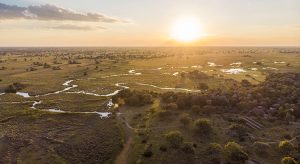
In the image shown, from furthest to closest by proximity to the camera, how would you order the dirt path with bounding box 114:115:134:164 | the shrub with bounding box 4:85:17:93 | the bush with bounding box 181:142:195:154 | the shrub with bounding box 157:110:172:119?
the shrub with bounding box 4:85:17:93 < the shrub with bounding box 157:110:172:119 < the bush with bounding box 181:142:195:154 < the dirt path with bounding box 114:115:134:164

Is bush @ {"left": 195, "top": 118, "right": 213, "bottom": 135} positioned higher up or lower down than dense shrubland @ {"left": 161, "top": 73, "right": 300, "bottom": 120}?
lower down

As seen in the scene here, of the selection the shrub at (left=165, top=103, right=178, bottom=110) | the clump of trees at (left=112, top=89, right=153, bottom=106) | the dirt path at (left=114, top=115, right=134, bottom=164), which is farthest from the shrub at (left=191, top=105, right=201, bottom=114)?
the dirt path at (left=114, top=115, right=134, bottom=164)

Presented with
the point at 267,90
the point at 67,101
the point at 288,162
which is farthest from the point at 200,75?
the point at 288,162

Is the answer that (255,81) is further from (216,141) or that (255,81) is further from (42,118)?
(42,118)

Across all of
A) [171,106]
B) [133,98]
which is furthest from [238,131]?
[133,98]

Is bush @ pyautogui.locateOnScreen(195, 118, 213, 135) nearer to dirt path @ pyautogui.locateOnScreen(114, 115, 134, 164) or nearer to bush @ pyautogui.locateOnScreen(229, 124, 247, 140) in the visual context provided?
bush @ pyautogui.locateOnScreen(229, 124, 247, 140)

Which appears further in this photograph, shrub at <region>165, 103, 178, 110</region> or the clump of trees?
the clump of trees
